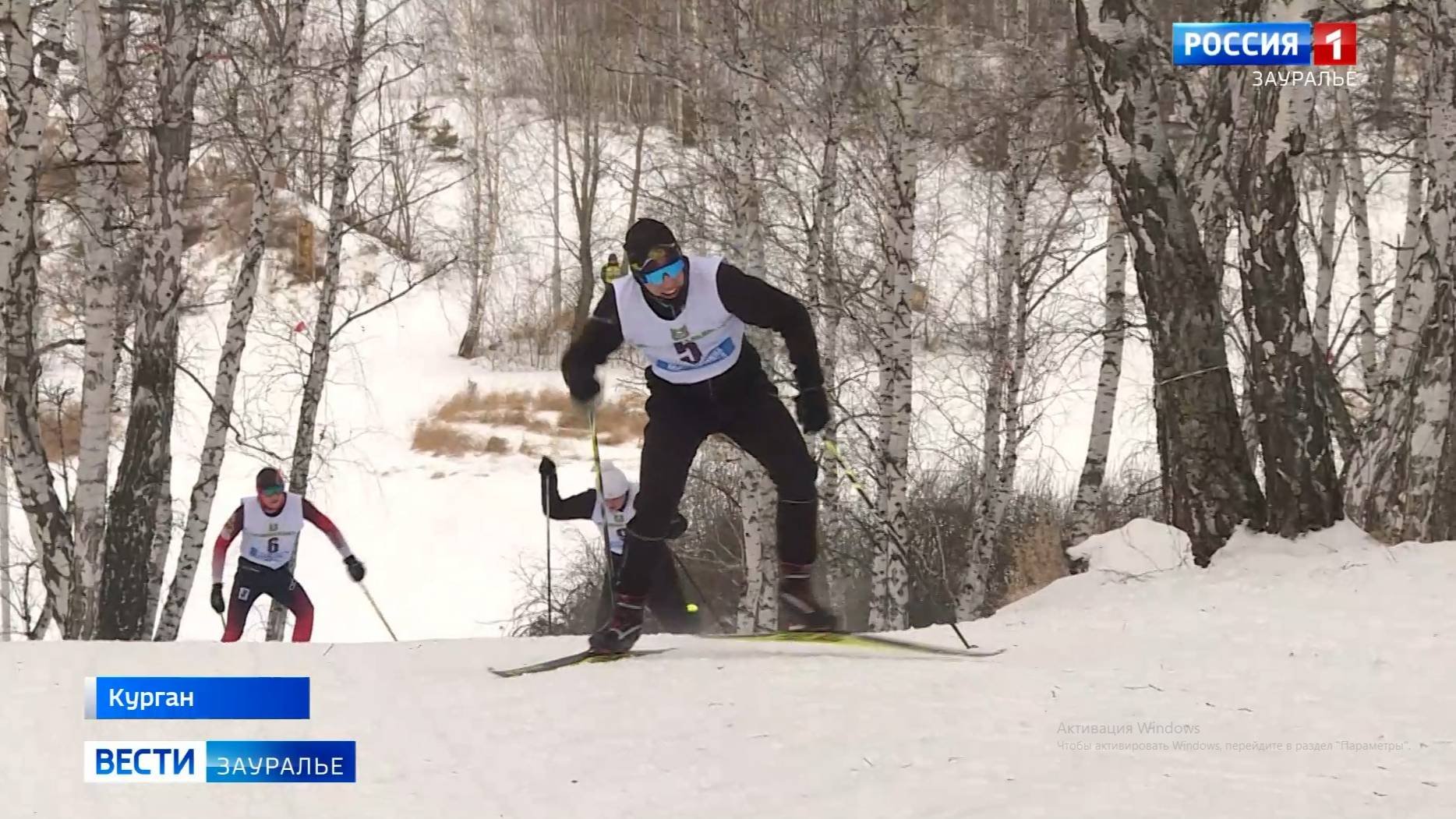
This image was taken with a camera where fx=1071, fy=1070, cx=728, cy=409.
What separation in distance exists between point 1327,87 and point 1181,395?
949cm

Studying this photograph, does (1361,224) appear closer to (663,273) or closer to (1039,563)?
(1039,563)

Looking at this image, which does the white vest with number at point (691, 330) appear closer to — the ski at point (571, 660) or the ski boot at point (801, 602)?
the ski boot at point (801, 602)

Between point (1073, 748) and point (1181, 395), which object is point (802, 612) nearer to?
point (1073, 748)

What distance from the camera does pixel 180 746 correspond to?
298cm

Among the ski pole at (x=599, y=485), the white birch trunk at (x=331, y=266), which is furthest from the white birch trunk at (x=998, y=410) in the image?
the white birch trunk at (x=331, y=266)

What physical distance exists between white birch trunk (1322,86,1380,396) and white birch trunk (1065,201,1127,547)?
10.1ft

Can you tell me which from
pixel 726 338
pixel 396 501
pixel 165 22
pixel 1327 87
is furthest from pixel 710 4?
pixel 396 501

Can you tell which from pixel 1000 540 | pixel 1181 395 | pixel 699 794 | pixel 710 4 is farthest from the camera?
pixel 1000 540

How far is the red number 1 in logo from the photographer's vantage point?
518 centimetres

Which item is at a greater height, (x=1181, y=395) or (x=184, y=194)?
(x=184, y=194)

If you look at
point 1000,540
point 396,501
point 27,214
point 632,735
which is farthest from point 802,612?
point 396,501

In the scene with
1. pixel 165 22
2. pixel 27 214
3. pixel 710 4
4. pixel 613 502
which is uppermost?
pixel 710 4

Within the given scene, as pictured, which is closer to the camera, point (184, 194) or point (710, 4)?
point (184, 194)

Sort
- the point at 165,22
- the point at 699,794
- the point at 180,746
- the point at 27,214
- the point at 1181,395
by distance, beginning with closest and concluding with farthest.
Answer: the point at 699,794, the point at 180,746, the point at 1181,395, the point at 27,214, the point at 165,22
